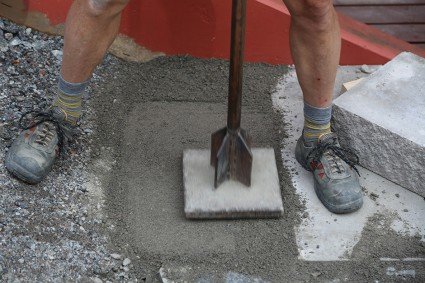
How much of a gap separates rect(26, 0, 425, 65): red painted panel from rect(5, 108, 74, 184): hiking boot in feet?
2.32

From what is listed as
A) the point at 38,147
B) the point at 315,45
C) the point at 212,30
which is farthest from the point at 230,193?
the point at 212,30

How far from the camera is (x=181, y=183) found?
3.61 m

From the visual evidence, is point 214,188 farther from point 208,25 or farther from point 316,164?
point 208,25

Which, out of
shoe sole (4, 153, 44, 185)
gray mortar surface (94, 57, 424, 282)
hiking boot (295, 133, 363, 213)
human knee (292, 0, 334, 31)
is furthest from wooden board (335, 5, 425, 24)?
shoe sole (4, 153, 44, 185)

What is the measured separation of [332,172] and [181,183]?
56 cm

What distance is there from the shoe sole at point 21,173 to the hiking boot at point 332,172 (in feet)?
3.28

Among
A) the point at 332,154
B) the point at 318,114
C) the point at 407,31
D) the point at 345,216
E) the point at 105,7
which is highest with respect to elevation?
the point at 105,7

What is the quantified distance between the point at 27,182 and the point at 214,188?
2.20 feet

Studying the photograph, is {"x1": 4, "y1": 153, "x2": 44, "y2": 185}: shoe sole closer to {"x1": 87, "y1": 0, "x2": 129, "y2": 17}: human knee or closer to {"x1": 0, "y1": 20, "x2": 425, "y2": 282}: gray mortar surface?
{"x1": 0, "y1": 20, "x2": 425, "y2": 282}: gray mortar surface

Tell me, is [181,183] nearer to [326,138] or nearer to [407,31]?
[326,138]

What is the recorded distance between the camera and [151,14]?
4.09 m

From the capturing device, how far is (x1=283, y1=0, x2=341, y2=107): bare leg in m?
3.37

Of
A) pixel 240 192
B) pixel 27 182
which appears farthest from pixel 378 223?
pixel 27 182

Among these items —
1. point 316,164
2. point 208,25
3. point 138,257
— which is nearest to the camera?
point 138,257
